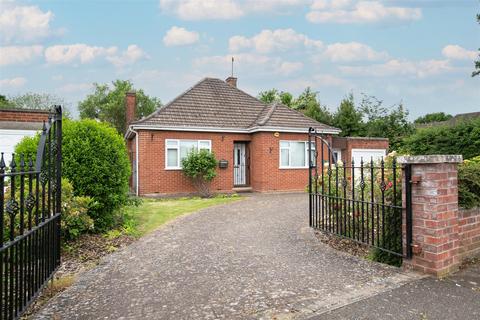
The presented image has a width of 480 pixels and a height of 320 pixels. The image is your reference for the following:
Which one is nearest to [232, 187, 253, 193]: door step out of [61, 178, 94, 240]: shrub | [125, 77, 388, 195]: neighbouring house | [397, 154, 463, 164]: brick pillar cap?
[125, 77, 388, 195]: neighbouring house

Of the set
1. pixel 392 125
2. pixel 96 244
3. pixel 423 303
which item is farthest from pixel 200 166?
pixel 392 125

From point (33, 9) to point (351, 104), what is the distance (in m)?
20.7

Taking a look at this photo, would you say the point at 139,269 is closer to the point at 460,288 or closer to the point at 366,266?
the point at 366,266

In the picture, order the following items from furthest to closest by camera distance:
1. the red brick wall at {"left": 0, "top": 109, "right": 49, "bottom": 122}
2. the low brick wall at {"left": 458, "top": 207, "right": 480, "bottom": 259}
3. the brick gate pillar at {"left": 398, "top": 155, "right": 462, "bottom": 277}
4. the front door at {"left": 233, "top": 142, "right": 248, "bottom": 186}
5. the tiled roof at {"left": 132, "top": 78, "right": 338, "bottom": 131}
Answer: the front door at {"left": 233, "top": 142, "right": 248, "bottom": 186}
the tiled roof at {"left": 132, "top": 78, "right": 338, "bottom": 131}
the red brick wall at {"left": 0, "top": 109, "right": 49, "bottom": 122}
the low brick wall at {"left": 458, "top": 207, "right": 480, "bottom": 259}
the brick gate pillar at {"left": 398, "top": 155, "right": 462, "bottom": 277}

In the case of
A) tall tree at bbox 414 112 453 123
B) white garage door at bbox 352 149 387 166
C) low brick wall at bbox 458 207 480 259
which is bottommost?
low brick wall at bbox 458 207 480 259

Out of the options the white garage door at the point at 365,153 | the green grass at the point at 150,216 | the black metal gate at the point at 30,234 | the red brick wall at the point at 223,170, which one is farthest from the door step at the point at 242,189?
the black metal gate at the point at 30,234

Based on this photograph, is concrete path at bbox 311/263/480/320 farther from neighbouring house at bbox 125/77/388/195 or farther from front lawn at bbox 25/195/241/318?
neighbouring house at bbox 125/77/388/195

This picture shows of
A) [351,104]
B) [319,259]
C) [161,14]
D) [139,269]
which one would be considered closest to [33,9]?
[161,14]

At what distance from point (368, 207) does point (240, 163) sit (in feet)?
39.0

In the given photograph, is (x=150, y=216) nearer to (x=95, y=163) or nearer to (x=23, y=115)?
(x=95, y=163)

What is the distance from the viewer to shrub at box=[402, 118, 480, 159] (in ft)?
45.6

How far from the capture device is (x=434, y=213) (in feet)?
12.8

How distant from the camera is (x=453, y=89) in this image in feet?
46.7

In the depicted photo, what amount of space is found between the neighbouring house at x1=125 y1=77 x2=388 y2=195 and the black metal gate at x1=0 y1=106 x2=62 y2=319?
9725 millimetres
